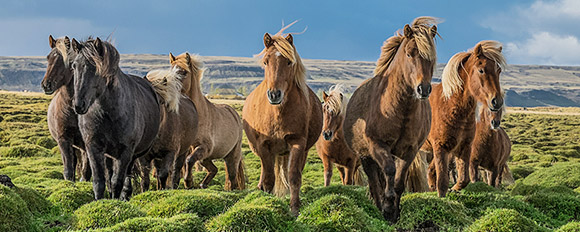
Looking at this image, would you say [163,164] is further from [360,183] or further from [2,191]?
[360,183]

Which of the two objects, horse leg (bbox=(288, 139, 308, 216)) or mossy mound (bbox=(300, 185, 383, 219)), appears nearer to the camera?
mossy mound (bbox=(300, 185, 383, 219))

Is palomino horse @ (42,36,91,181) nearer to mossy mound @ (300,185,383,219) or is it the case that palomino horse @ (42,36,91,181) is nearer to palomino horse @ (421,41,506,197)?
mossy mound @ (300,185,383,219)

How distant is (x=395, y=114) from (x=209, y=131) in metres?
5.71

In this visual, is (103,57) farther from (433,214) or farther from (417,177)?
(417,177)

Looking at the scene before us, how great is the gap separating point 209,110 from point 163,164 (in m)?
3.46

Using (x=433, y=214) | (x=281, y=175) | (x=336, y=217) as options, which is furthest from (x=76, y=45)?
(x=433, y=214)

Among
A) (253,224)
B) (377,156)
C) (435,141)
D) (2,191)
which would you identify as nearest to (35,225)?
(2,191)

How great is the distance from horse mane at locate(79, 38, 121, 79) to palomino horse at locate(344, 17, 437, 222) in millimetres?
3427

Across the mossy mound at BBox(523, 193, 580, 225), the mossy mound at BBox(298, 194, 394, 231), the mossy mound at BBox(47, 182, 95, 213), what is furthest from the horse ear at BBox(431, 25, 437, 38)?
the mossy mound at BBox(47, 182, 95, 213)

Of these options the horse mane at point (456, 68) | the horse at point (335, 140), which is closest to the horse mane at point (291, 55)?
the horse mane at point (456, 68)

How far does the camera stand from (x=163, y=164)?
9.20 m

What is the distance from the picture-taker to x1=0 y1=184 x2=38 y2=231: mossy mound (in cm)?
505

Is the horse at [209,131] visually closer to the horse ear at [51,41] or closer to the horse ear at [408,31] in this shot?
the horse ear at [51,41]

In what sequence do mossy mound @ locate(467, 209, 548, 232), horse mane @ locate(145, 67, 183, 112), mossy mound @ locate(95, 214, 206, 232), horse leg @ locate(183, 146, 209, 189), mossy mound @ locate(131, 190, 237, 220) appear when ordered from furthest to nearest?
horse leg @ locate(183, 146, 209, 189) < horse mane @ locate(145, 67, 183, 112) < mossy mound @ locate(131, 190, 237, 220) < mossy mound @ locate(467, 209, 548, 232) < mossy mound @ locate(95, 214, 206, 232)
